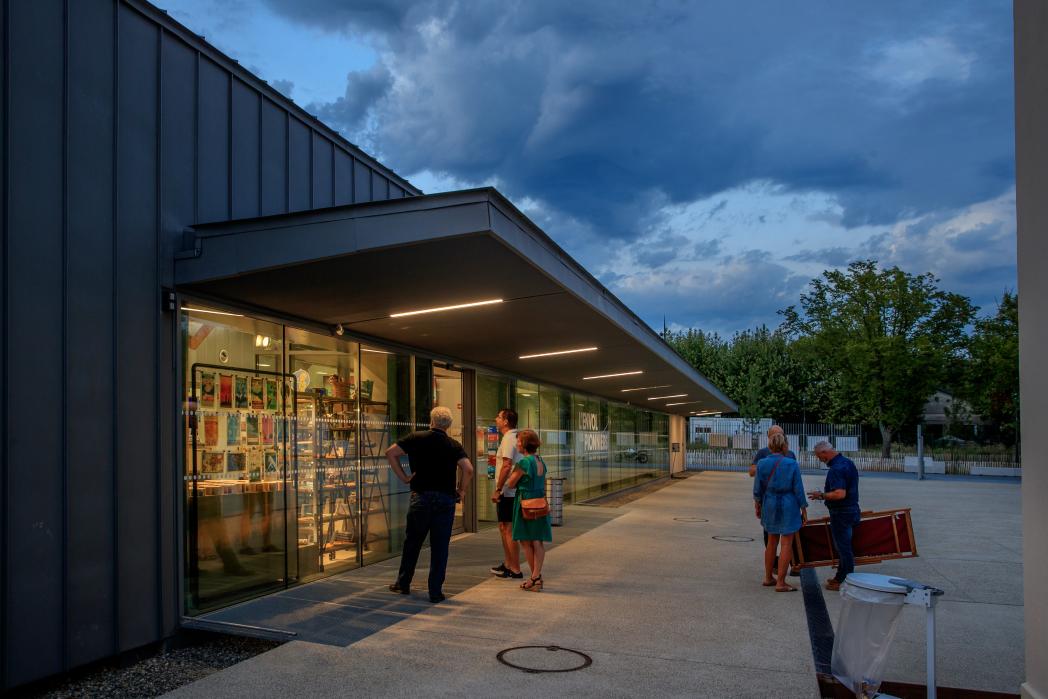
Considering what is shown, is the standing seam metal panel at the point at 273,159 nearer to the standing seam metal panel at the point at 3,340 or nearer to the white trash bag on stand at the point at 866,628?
the standing seam metal panel at the point at 3,340

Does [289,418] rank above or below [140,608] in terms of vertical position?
above

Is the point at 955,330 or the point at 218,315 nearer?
the point at 218,315

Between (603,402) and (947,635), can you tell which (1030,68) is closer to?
(947,635)

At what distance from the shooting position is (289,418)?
7.59 meters

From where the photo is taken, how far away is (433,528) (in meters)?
7.41

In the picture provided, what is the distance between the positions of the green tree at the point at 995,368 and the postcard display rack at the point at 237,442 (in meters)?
44.8

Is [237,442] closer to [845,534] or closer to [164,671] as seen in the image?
[164,671]

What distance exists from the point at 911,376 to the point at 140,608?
5098 cm

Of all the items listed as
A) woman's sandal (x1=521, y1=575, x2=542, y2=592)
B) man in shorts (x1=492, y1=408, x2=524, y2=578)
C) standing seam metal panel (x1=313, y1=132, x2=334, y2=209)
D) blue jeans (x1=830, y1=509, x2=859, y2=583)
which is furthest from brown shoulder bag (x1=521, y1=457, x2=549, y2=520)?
standing seam metal panel (x1=313, y1=132, x2=334, y2=209)

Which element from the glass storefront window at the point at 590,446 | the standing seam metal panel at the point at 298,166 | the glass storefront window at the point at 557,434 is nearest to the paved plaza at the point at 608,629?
the standing seam metal panel at the point at 298,166

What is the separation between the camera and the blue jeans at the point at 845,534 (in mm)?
8125

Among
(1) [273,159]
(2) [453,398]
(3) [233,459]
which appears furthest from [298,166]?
(2) [453,398]

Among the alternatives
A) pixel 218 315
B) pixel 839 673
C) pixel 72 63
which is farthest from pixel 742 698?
pixel 72 63

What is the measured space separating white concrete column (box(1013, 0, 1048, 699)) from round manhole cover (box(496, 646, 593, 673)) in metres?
2.61
